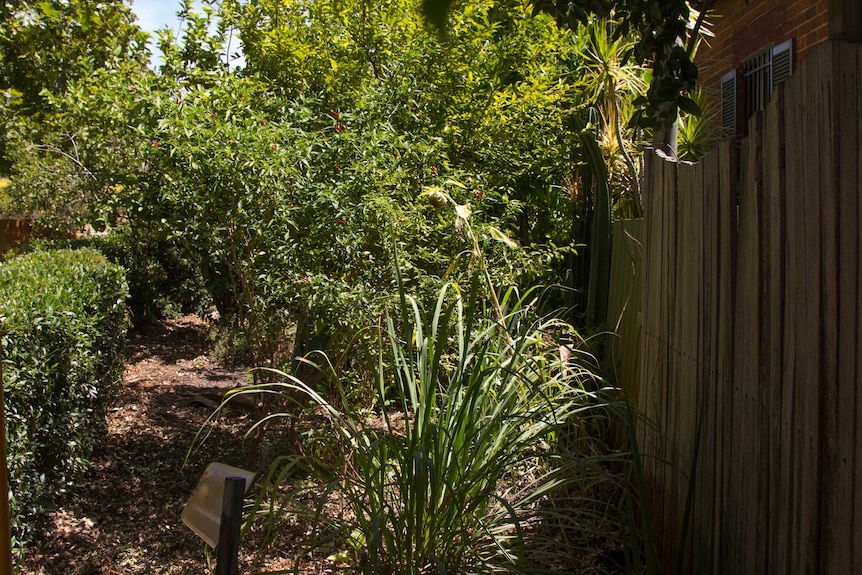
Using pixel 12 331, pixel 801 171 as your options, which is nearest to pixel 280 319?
pixel 12 331

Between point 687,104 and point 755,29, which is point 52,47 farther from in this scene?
point 687,104

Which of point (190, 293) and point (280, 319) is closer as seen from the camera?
point (280, 319)

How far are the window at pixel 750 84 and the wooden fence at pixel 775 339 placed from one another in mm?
4314

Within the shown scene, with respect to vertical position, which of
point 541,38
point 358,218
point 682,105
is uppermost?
point 541,38

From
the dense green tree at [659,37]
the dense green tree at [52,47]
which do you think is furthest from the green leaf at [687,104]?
the dense green tree at [52,47]

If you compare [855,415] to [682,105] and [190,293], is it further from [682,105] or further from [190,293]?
[190,293]

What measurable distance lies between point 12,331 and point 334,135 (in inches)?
91.4

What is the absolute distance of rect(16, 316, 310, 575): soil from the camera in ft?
15.7

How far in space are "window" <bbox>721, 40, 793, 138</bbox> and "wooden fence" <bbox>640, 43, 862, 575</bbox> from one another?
4314 millimetres

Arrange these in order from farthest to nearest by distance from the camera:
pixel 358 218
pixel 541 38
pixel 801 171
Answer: pixel 541 38 < pixel 358 218 < pixel 801 171

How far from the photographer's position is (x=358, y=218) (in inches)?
203

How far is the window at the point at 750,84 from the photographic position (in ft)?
23.5

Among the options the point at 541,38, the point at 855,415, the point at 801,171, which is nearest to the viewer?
the point at 855,415

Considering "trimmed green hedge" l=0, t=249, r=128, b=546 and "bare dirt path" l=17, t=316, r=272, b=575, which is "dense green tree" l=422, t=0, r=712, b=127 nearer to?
"bare dirt path" l=17, t=316, r=272, b=575
